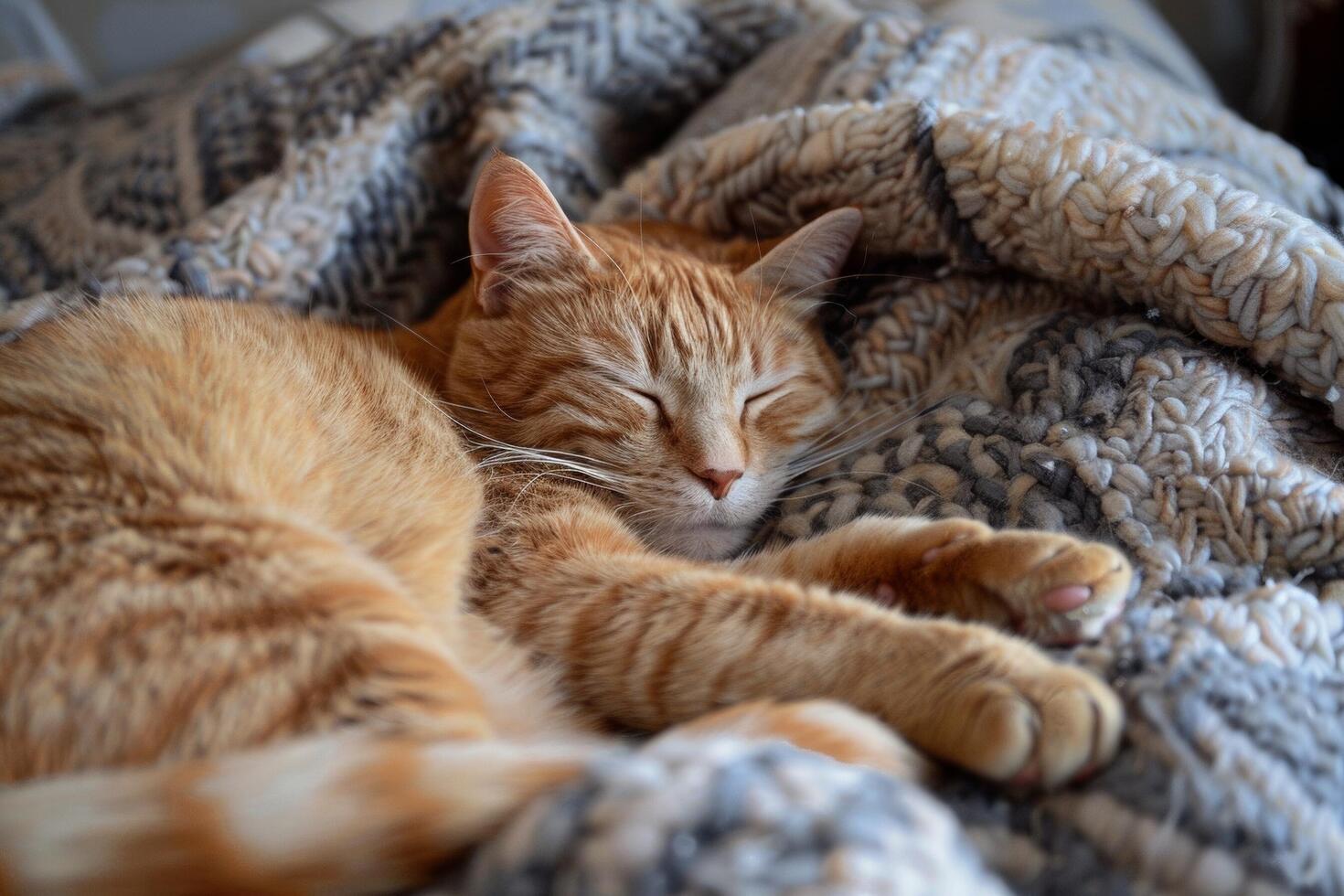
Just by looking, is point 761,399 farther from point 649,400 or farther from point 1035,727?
point 1035,727

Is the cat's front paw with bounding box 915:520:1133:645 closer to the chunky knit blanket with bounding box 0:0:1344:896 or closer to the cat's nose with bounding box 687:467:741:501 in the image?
the chunky knit blanket with bounding box 0:0:1344:896

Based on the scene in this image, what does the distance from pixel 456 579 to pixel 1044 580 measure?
621 millimetres

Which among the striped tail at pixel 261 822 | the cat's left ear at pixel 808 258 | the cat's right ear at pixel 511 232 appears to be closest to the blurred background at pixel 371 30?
the cat's right ear at pixel 511 232

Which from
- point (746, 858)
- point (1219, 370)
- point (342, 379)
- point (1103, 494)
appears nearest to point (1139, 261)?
point (1219, 370)

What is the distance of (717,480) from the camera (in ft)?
3.92

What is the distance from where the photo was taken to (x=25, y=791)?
0.62m

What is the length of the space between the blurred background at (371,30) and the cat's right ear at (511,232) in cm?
84

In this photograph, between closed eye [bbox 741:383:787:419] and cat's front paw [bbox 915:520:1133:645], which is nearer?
cat's front paw [bbox 915:520:1133:645]

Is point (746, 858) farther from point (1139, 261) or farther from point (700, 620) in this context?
point (1139, 261)

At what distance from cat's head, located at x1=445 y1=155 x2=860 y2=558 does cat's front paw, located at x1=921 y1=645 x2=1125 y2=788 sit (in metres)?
0.51

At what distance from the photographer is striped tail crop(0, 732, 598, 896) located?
59 cm

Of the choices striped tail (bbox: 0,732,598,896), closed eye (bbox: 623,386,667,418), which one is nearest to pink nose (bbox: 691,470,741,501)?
closed eye (bbox: 623,386,667,418)

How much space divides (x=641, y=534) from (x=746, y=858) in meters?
0.70

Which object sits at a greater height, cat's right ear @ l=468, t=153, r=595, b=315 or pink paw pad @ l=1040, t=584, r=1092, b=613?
cat's right ear @ l=468, t=153, r=595, b=315
